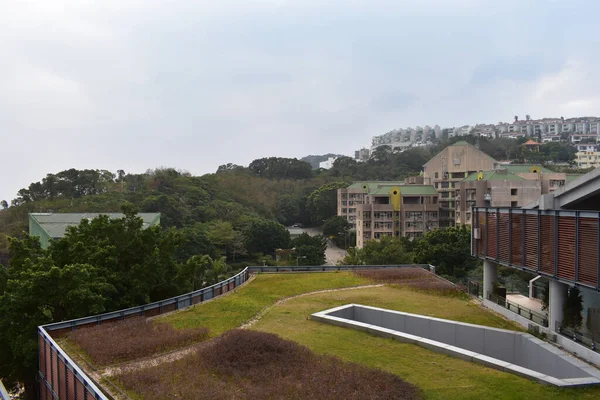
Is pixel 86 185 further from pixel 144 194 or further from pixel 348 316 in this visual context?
pixel 348 316

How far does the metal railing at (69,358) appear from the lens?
1093cm

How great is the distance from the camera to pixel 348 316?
794 inches

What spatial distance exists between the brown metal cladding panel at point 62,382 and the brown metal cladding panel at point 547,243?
14.6 metres

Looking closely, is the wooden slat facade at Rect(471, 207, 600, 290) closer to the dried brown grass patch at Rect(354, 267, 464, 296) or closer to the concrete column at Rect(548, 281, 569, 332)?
the concrete column at Rect(548, 281, 569, 332)

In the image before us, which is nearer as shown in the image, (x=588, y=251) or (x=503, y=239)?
(x=588, y=251)

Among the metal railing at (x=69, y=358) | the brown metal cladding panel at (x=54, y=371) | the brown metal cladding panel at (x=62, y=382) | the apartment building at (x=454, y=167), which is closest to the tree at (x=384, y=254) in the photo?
the apartment building at (x=454, y=167)

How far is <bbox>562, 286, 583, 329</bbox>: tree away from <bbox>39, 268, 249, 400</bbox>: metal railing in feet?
45.5

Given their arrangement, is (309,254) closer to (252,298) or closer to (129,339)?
(252,298)

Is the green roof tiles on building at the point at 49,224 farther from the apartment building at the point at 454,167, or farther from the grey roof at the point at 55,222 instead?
the apartment building at the point at 454,167

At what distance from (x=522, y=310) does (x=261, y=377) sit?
10927mm

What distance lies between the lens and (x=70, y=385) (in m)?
11.8

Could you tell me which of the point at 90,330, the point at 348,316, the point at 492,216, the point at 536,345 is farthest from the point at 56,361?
the point at 492,216

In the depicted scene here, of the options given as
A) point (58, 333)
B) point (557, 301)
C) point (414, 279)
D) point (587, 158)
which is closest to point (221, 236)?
point (414, 279)

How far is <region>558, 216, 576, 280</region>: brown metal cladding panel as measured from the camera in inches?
578
